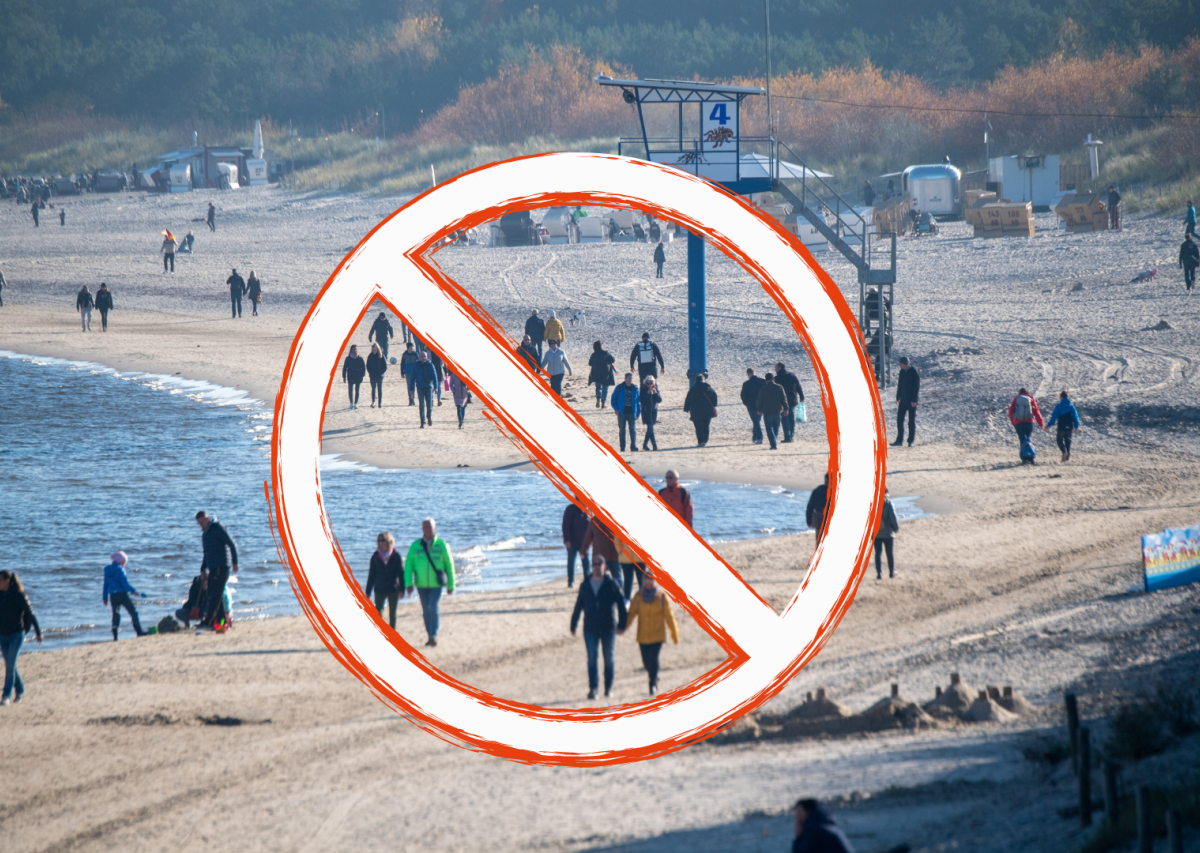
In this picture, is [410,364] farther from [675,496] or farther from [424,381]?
[675,496]

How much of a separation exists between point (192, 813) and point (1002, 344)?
26669 mm

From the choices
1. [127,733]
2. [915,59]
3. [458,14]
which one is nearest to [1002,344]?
[127,733]

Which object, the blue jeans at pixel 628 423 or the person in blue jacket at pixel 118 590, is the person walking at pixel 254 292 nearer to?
the blue jeans at pixel 628 423

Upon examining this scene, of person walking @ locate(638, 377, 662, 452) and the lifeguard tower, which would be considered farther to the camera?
the lifeguard tower

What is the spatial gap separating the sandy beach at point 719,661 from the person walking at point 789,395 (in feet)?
1.75

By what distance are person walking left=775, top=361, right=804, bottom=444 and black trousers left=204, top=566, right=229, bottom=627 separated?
40.0 ft

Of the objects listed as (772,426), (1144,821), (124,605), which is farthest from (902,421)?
(1144,821)

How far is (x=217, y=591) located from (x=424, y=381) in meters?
13.0

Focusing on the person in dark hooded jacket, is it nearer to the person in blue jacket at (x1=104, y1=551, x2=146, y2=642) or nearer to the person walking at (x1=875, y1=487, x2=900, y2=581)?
the person walking at (x1=875, y1=487, x2=900, y2=581)

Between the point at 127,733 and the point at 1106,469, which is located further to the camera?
the point at 1106,469

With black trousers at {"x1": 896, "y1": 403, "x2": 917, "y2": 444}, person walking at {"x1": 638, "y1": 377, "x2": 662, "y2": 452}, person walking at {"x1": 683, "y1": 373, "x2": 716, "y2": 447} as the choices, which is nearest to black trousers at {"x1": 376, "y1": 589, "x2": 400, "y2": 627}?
person walking at {"x1": 638, "y1": 377, "x2": 662, "y2": 452}

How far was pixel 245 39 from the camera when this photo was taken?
125500mm

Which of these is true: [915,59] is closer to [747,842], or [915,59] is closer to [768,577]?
[768,577]

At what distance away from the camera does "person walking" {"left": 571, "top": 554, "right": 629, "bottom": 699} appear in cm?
1126
